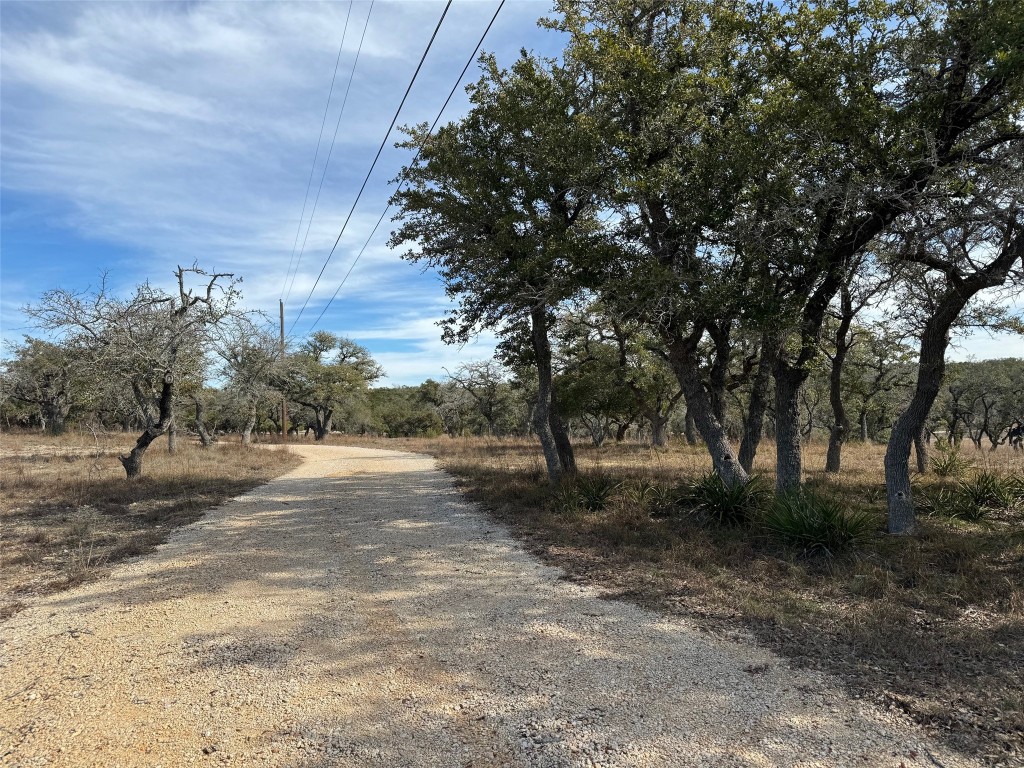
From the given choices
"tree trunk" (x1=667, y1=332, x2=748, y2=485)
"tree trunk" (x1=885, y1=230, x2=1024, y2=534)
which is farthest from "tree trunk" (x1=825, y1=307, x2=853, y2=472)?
"tree trunk" (x1=667, y1=332, x2=748, y2=485)

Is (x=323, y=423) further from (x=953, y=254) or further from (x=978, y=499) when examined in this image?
(x=953, y=254)

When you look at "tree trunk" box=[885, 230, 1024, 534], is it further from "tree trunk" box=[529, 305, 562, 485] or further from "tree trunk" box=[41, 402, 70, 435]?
"tree trunk" box=[41, 402, 70, 435]

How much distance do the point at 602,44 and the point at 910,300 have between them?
653cm

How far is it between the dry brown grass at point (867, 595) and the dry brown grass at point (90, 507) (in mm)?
5452

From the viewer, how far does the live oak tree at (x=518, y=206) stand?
10258 mm

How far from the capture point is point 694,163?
Result: 9.28 metres

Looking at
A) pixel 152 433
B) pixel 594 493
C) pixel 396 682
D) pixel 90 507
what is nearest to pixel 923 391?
pixel 594 493

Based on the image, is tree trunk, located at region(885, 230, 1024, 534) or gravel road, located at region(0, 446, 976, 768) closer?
gravel road, located at region(0, 446, 976, 768)

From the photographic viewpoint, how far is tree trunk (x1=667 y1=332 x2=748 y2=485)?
33.2 feet

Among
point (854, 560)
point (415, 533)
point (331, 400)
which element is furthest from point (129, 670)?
point (331, 400)

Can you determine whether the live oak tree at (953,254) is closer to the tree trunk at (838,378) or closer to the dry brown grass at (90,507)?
the tree trunk at (838,378)

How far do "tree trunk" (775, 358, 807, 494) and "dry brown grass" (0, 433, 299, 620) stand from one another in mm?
9467

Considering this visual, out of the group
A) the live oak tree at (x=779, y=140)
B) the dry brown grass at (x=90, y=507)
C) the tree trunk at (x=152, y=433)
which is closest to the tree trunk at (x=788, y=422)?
the live oak tree at (x=779, y=140)

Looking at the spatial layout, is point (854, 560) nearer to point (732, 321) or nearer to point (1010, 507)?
point (732, 321)
